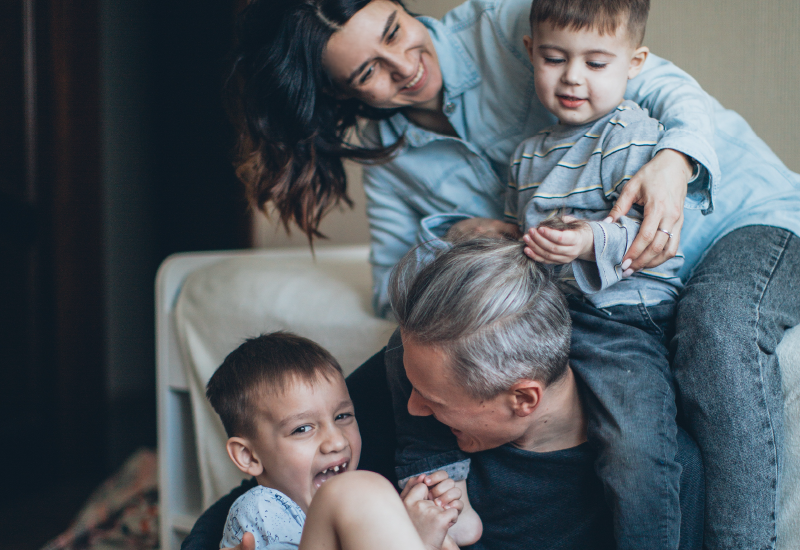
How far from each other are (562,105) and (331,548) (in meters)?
0.63

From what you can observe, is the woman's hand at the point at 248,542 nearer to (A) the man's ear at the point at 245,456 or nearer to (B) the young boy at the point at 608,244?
(A) the man's ear at the point at 245,456

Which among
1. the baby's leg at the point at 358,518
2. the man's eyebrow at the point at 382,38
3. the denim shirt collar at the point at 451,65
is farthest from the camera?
the denim shirt collar at the point at 451,65

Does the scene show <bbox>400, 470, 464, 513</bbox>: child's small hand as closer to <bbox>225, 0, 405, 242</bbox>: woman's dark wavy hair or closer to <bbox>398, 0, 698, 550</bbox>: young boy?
<bbox>398, 0, 698, 550</bbox>: young boy

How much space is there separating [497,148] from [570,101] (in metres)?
0.27

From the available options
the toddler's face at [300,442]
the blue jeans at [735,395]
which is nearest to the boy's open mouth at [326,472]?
the toddler's face at [300,442]

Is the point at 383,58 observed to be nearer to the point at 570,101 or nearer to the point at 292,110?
the point at 292,110

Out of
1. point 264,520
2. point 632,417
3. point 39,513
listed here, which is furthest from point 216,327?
point 39,513

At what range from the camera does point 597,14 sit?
80 centimetres

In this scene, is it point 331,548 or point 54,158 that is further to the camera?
point 54,158

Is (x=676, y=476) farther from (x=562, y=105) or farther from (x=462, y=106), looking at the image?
(x=462, y=106)

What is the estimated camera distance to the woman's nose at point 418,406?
759mm

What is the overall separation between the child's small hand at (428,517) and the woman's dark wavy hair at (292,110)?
561mm

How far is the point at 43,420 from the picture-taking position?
205 cm

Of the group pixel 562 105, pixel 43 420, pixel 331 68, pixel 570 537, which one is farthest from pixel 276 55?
pixel 43 420
